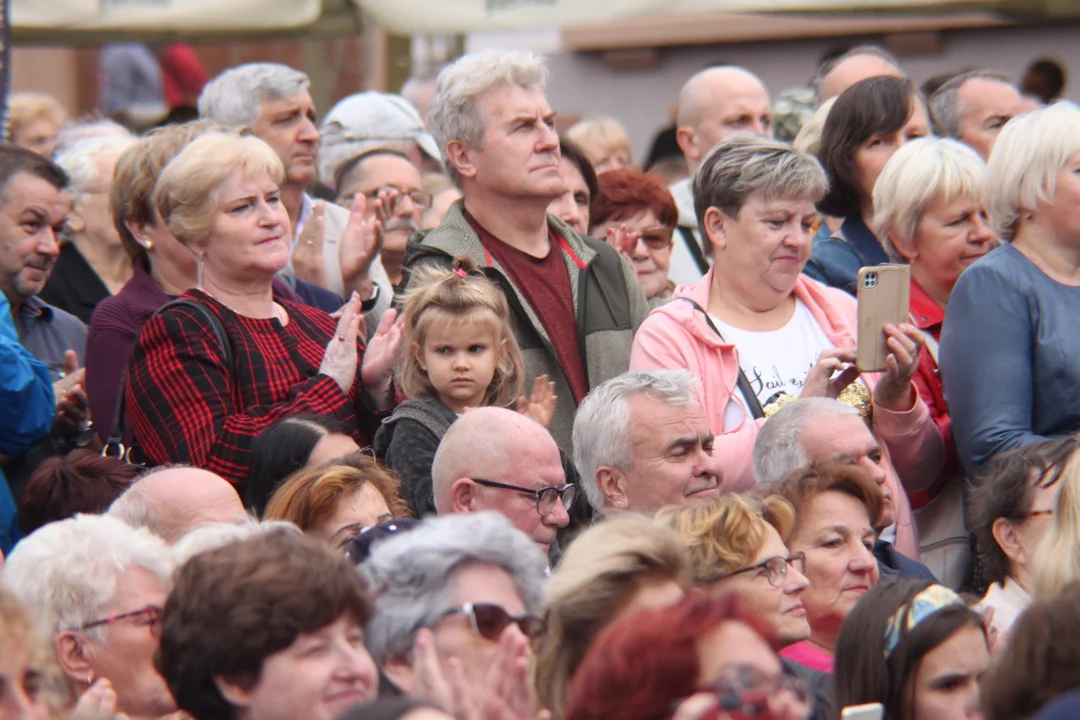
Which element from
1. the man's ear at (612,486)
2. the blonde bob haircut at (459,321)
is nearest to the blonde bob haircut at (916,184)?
the blonde bob haircut at (459,321)

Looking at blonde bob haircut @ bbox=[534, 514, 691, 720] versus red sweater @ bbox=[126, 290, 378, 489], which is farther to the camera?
red sweater @ bbox=[126, 290, 378, 489]

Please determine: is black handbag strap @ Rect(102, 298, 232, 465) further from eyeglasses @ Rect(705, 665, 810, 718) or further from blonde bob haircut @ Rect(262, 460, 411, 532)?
eyeglasses @ Rect(705, 665, 810, 718)

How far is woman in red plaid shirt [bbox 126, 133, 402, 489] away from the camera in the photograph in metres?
4.86

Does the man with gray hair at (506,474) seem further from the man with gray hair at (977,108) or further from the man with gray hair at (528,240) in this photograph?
the man with gray hair at (977,108)

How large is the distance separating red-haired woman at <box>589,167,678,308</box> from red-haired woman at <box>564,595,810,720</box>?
12.0 ft

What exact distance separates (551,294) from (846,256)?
1162mm

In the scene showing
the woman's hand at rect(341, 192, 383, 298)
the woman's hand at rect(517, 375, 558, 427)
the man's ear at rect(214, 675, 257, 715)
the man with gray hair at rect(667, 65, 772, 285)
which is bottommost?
the woman's hand at rect(517, 375, 558, 427)

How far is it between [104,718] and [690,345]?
2491 millimetres

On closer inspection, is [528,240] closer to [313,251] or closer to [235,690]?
[313,251]

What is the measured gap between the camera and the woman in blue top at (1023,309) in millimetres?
4957

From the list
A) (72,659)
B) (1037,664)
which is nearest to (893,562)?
(1037,664)

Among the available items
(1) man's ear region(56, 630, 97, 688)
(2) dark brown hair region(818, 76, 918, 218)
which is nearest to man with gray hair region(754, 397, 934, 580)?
(2) dark brown hair region(818, 76, 918, 218)

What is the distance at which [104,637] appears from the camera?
12.1 feet

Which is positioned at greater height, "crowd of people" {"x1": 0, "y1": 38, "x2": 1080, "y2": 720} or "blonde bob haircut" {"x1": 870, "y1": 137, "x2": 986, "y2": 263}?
"blonde bob haircut" {"x1": 870, "y1": 137, "x2": 986, "y2": 263}
